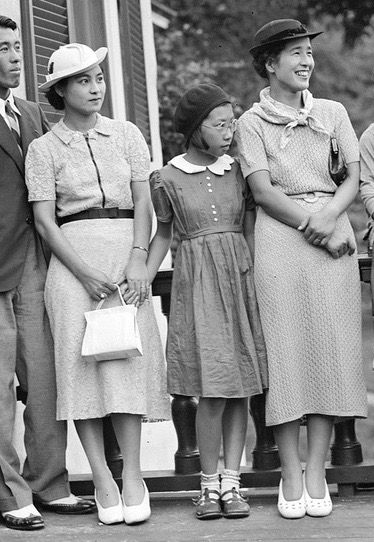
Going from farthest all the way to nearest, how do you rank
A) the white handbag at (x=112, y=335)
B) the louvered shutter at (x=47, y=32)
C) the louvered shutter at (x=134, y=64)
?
1. the louvered shutter at (x=134, y=64)
2. the louvered shutter at (x=47, y=32)
3. the white handbag at (x=112, y=335)

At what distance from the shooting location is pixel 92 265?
16.8 feet

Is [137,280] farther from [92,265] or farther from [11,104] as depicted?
[11,104]

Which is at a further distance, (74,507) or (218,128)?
(74,507)

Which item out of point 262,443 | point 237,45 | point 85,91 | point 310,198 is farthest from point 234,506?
point 237,45

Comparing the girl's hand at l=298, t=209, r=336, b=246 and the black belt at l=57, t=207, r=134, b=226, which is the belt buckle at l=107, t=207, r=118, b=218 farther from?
the girl's hand at l=298, t=209, r=336, b=246

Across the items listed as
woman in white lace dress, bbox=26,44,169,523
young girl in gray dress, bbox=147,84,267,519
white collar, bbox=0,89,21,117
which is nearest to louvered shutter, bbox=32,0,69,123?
white collar, bbox=0,89,21,117

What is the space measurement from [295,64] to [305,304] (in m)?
0.95

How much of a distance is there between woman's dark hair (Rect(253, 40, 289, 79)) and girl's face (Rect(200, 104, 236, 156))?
25 centimetres

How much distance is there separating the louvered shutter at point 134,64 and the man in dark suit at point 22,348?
11.3 feet

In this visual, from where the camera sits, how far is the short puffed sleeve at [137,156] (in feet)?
17.3

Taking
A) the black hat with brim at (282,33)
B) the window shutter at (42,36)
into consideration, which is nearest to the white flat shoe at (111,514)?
the black hat with brim at (282,33)

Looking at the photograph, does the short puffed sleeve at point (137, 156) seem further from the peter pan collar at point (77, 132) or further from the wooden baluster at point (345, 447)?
the wooden baluster at point (345, 447)

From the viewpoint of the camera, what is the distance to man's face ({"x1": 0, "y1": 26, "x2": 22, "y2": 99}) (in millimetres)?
5312

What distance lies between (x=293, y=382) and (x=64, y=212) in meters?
1.13
